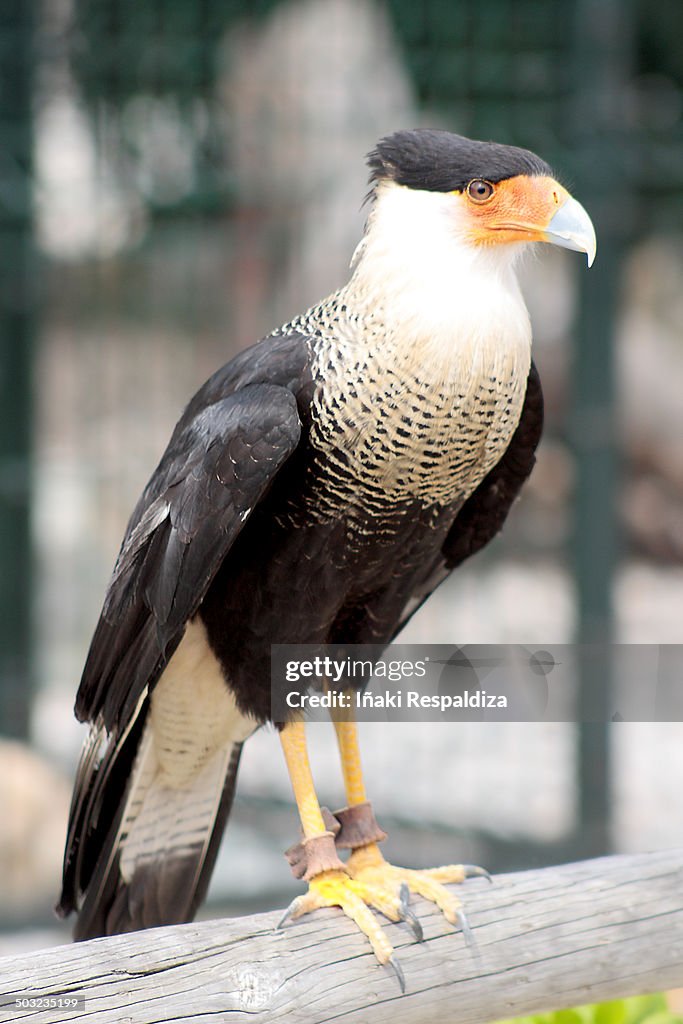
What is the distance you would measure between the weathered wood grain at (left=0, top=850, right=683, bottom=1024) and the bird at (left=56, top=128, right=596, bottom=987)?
5 cm

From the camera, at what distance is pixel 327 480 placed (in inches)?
73.1

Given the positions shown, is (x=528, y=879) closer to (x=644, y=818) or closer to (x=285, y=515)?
(x=285, y=515)

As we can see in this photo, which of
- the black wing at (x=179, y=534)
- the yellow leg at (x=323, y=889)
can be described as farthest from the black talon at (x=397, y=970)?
the black wing at (x=179, y=534)

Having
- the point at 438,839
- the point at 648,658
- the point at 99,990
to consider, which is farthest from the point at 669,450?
the point at 99,990

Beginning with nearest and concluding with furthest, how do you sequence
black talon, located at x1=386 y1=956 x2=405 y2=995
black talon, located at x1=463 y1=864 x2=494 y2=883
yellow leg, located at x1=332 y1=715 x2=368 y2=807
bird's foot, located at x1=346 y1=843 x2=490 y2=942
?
black talon, located at x1=386 y1=956 x2=405 y2=995, bird's foot, located at x1=346 y1=843 x2=490 y2=942, black talon, located at x1=463 y1=864 x2=494 y2=883, yellow leg, located at x1=332 y1=715 x2=368 y2=807

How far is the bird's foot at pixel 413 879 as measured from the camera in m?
1.89

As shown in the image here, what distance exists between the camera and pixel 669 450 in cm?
626

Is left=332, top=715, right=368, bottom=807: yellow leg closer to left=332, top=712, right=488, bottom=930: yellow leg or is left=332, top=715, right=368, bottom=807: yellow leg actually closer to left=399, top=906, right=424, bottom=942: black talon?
left=332, top=712, right=488, bottom=930: yellow leg

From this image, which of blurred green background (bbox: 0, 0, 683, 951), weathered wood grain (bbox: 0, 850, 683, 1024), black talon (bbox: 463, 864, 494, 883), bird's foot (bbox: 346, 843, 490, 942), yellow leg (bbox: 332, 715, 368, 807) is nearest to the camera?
weathered wood grain (bbox: 0, 850, 683, 1024)

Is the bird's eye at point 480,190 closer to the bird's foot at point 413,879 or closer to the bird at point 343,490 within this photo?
the bird at point 343,490

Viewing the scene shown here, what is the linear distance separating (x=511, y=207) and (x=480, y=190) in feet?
0.17

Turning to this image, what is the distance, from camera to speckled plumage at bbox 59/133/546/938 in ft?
5.90

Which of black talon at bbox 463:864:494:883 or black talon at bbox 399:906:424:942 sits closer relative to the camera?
black talon at bbox 399:906:424:942

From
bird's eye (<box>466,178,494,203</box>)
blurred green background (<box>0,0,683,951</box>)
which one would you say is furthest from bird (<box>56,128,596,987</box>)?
blurred green background (<box>0,0,683,951</box>)
